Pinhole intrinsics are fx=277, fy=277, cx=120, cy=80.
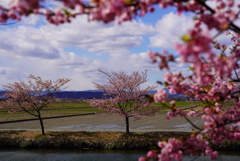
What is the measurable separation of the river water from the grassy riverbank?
59cm

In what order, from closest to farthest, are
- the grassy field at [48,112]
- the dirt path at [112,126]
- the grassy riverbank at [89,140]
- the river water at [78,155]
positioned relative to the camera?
the river water at [78,155] → the grassy riverbank at [89,140] → the dirt path at [112,126] → the grassy field at [48,112]

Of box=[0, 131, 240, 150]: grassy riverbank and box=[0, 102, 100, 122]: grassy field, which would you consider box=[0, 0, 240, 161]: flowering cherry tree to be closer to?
box=[0, 131, 240, 150]: grassy riverbank

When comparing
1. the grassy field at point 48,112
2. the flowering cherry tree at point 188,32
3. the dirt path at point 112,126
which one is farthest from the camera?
the grassy field at point 48,112

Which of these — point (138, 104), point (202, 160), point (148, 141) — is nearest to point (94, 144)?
point (148, 141)

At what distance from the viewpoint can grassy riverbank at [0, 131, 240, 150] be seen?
15180 millimetres

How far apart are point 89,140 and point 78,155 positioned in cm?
179

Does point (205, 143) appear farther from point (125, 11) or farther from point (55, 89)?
point (55, 89)

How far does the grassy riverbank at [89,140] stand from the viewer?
49.8 feet

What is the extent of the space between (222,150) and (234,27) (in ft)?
40.1

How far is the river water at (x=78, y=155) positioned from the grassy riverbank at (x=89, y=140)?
1.94 ft

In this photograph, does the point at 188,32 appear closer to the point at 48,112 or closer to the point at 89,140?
the point at 89,140

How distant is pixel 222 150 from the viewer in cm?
1402

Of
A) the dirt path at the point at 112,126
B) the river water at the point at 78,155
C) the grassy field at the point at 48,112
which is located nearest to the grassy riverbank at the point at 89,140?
the river water at the point at 78,155

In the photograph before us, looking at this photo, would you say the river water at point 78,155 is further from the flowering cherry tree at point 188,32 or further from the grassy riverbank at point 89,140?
the flowering cherry tree at point 188,32
